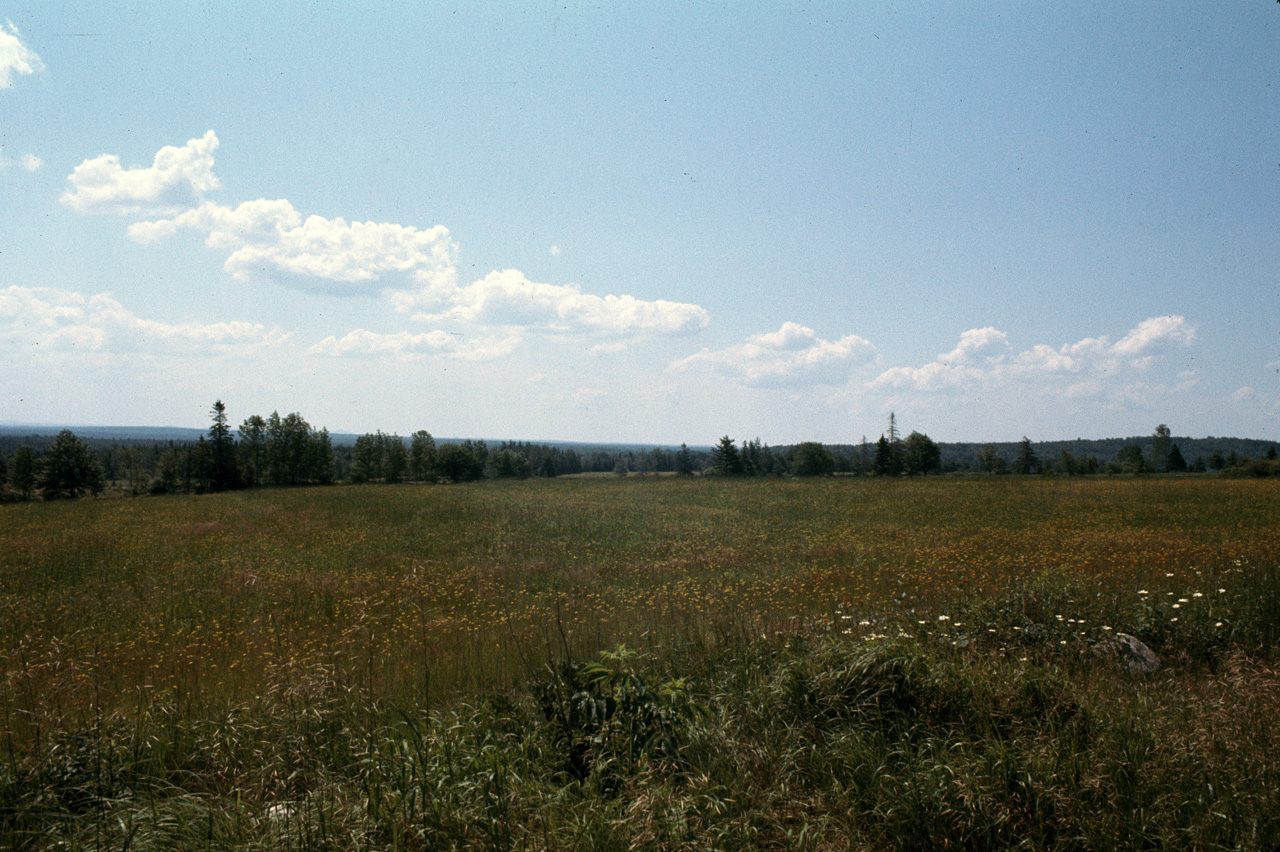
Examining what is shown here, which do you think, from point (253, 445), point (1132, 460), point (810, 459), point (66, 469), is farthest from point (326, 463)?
point (1132, 460)

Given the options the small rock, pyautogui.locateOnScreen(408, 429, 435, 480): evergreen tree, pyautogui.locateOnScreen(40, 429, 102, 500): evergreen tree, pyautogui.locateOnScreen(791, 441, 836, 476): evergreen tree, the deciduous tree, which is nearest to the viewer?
the small rock

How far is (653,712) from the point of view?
14.4 ft

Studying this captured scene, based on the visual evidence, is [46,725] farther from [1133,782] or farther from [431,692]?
[1133,782]

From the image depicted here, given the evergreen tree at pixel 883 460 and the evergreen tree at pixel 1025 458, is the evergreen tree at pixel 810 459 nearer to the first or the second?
the evergreen tree at pixel 883 460

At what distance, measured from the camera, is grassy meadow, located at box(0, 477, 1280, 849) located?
3.36m

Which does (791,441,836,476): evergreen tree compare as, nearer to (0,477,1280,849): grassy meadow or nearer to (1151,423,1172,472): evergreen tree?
(1151,423,1172,472): evergreen tree

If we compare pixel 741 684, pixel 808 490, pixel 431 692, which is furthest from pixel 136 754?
pixel 808 490

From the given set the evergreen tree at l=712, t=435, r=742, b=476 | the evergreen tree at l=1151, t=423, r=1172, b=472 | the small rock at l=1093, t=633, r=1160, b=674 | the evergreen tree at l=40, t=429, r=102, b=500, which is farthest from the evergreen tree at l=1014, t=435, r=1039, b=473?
the evergreen tree at l=40, t=429, r=102, b=500

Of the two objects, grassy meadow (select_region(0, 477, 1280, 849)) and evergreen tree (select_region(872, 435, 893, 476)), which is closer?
grassy meadow (select_region(0, 477, 1280, 849))

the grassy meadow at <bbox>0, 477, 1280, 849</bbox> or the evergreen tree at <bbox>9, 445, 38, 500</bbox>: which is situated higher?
the grassy meadow at <bbox>0, 477, 1280, 849</bbox>

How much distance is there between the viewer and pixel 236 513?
3158 centimetres

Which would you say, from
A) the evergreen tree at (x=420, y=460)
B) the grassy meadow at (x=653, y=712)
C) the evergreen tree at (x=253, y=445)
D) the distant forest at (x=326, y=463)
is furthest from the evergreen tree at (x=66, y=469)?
the grassy meadow at (x=653, y=712)

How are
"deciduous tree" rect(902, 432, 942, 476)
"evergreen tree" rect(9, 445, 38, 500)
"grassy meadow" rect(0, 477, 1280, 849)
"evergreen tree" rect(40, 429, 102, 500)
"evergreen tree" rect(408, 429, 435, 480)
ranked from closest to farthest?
"grassy meadow" rect(0, 477, 1280, 849) → "evergreen tree" rect(40, 429, 102, 500) → "evergreen tree" rect(9, 445, 38, 500) → "deciduous tree" rect(902, 432, 942, 476) → "evergreen tree" rect(408, 429, 435, 480)

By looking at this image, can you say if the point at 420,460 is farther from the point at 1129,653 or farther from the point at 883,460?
the point at 1129,653
